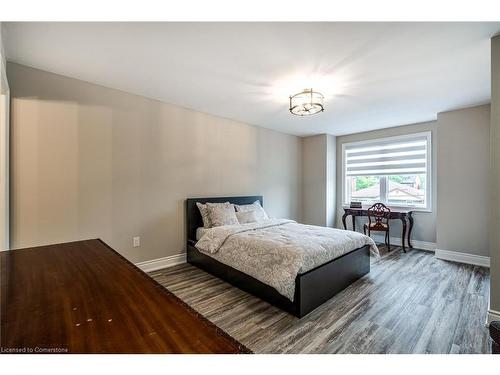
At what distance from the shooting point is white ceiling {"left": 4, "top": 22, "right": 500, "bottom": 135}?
69.8 inches

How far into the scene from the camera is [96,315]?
2.39 ft

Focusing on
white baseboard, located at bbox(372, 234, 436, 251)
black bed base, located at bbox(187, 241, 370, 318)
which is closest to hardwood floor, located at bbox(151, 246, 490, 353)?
black bed base, located at bbox(187, 241, 370, 318)

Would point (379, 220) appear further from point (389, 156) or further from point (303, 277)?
point (303, 277)

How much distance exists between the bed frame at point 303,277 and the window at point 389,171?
232cm

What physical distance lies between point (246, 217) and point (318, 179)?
252 cm

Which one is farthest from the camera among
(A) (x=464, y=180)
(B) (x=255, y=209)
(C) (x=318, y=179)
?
(C) (x=318, y=179)

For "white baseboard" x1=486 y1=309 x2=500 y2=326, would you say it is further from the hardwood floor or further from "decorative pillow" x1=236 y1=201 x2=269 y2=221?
"decorative pillow" x1=236 y1=201 x2=269 y2=221

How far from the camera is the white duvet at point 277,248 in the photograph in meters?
2.16

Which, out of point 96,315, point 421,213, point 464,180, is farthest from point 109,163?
point 421,213

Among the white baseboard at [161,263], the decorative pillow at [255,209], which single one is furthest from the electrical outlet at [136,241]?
the decorative pillow at [255,209]

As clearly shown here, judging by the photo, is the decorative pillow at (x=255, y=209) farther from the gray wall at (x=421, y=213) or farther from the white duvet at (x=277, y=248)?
the gray wall at (x=421, y=213)

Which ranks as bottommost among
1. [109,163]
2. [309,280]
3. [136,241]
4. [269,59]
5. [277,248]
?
[309,280]

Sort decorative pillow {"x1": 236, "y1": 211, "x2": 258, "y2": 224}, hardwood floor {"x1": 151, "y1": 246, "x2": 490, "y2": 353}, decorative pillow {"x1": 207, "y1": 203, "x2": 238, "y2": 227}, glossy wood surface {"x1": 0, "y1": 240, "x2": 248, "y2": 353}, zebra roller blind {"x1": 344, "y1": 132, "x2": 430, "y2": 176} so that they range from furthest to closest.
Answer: zebra roller blind {"x1": 344, "y1": 132, "x2": 430, "y2": 176}
decorative pillow {"x1": 236, "y1": 211, "x2": 258, "y2": 224}
decorative pillow {"x1": 207, "y1": 203, "x2": 238, "y2": 227}
hardwood floor {"x1": 151, "y1": 246, "x2": 490, "y2": 353}
glossy wood surface {"x1": 0, "y1": 240, "x2": 248, "y2": 353}
